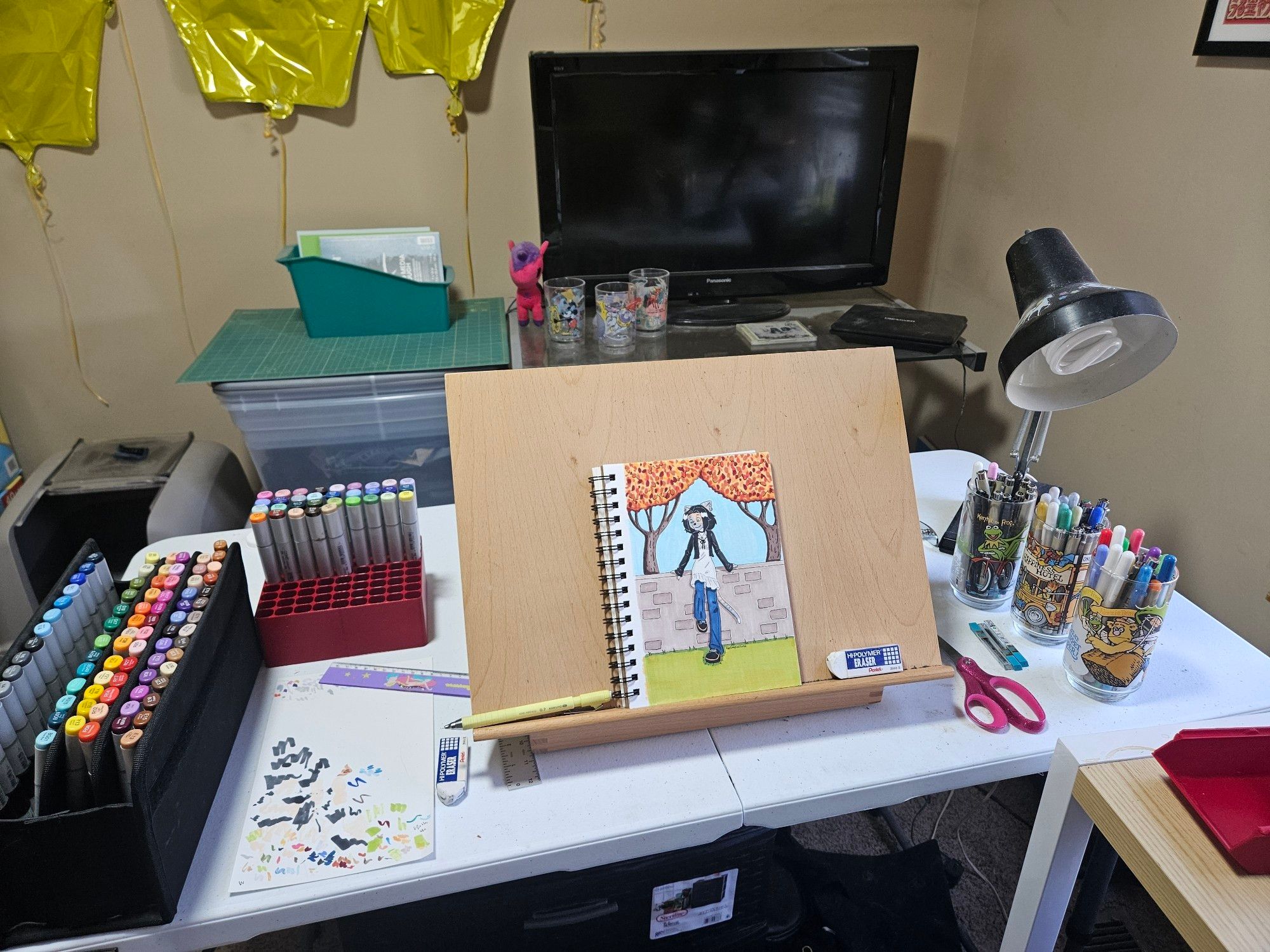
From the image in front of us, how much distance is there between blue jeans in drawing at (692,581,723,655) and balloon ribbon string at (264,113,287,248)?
1.66m

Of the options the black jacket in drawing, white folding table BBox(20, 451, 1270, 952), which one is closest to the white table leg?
white folding table BBox(20, 451, 1270, 952)

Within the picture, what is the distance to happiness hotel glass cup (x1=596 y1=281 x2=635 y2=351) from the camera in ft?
5.89

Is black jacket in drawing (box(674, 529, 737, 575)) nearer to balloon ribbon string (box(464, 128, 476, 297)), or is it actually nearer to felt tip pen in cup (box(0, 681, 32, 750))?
felt tip pen in cup (box(0, 681, 32, 750))

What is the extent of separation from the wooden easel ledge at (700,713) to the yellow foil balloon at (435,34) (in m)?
1.64

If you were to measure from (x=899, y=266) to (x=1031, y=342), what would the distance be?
1.66 meters

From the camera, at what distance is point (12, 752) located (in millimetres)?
712

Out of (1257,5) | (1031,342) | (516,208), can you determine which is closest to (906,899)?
(1031,342)

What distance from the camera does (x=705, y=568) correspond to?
2.84 feet

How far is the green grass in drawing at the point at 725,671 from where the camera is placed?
2.73 feet

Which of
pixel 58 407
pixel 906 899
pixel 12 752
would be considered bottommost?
pixel 906 899

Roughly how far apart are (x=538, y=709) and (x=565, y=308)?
3.84ft

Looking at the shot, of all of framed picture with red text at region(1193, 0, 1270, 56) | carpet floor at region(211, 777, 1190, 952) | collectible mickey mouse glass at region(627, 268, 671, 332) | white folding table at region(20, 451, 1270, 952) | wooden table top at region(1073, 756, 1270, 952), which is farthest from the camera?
collectible mickey mouse glass at region(627, 268, 671, 332)

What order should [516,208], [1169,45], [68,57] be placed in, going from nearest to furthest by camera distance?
[1169,45]
[68,57]
[516,208]

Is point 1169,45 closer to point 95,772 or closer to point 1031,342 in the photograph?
point 1031,342
